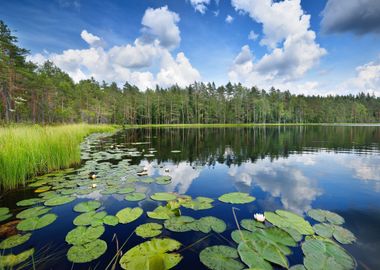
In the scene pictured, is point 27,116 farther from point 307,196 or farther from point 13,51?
A: point 307,196

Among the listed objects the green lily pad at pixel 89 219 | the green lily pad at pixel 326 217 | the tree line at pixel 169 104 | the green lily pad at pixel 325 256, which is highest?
the tree line at pixel 169 104

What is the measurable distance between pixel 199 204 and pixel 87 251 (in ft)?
7.24

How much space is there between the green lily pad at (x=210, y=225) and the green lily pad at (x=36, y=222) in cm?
265

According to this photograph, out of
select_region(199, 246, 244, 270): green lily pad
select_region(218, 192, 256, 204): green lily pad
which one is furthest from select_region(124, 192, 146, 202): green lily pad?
select_region(199, 246, 244, 270): green lily pad

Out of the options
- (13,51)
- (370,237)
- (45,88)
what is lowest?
(370,237)

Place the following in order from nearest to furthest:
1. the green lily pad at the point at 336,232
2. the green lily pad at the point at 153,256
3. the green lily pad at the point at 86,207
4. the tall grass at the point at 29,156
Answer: the green lily pad at the point at 153,256
the green lily pad at the point at 336,232
the green lily pad at the point at 86,207
the tall grass at the point at 29,156

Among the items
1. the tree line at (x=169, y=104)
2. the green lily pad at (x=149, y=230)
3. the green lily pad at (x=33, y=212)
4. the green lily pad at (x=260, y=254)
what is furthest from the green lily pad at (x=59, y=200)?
the tree line at (x=169, y=104)

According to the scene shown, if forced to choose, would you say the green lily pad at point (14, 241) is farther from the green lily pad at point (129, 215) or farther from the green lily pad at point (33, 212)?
the green lily pad at point (129, 215)

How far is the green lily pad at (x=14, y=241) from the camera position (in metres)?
2.49

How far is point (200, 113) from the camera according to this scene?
204 feet

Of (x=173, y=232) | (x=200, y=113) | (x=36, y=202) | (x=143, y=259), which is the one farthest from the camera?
(x=200, y=113)

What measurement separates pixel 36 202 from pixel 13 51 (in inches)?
1250

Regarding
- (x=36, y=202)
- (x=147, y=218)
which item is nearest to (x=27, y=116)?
(x=36, y=202)

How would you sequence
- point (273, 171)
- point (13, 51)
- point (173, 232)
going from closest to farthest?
point (173, 232) → point (273, 171) → point (13, 51)
